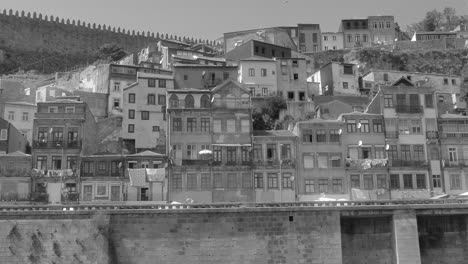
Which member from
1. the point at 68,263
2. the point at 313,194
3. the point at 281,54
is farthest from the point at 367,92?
the point at 68,263

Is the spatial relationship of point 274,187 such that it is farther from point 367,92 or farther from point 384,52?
point 384,52

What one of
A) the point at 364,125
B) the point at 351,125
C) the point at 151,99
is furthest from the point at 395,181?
the point at 151,99

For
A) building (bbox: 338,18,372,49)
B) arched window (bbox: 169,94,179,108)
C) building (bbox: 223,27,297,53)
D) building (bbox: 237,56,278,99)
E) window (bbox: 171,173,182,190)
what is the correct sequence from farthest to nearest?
building (bbox: 338,18,372,49), building (bbox: 223,27,297,53), building (bbox: 237,56,278,99), arched window (bbox: 169,94,179,108), window (bbox: 171,173,182,190)

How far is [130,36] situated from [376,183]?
2750 inches

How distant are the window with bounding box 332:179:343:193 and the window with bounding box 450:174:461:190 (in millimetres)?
9128

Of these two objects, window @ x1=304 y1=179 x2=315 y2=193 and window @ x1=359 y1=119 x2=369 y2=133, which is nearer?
window @ x1=304 y1=179 x2=315 y2=193

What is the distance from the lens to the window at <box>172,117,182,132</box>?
2015 inches

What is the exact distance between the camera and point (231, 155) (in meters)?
50.7

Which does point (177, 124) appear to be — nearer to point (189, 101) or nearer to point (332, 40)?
point (189, 101)

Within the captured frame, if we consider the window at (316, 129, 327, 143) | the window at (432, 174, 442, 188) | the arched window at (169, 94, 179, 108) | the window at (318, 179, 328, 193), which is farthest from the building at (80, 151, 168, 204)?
the window at (432, 174, 442, 188)

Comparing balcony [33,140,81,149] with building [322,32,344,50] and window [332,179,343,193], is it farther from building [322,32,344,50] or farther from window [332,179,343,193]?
building [322,32,344,50]

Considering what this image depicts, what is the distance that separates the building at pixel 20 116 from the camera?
194 feet

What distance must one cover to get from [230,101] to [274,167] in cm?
670

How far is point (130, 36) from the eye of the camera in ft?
364
